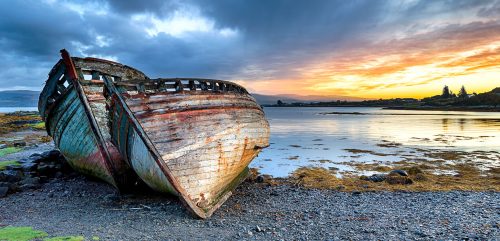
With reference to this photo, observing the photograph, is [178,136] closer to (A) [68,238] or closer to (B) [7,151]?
(A) [68,238]

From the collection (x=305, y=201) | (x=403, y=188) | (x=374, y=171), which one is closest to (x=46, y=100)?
(x=305, y=201)

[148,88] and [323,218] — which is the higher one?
[148,88]

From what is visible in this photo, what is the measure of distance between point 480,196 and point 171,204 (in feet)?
34.4

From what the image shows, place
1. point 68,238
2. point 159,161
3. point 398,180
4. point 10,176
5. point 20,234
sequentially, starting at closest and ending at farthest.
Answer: point 68,238 → point 20,234 → point 159,161 → point 10,176 → point 398,180

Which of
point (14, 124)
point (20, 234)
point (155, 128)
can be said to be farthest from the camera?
point (14, 124)

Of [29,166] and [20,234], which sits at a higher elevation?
[29,166]

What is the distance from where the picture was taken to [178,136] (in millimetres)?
9438

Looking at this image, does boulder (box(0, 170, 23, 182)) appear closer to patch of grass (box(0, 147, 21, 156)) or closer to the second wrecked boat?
the second wrecked boat

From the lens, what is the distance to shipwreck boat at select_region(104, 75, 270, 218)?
912cm

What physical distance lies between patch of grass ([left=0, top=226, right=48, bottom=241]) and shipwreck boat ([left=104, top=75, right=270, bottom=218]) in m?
2.88

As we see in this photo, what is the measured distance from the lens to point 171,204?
1083 centimetres

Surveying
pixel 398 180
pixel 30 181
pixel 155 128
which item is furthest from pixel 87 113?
pixel 398 180

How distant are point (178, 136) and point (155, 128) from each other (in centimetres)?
64

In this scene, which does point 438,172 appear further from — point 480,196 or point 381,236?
point 381,236
